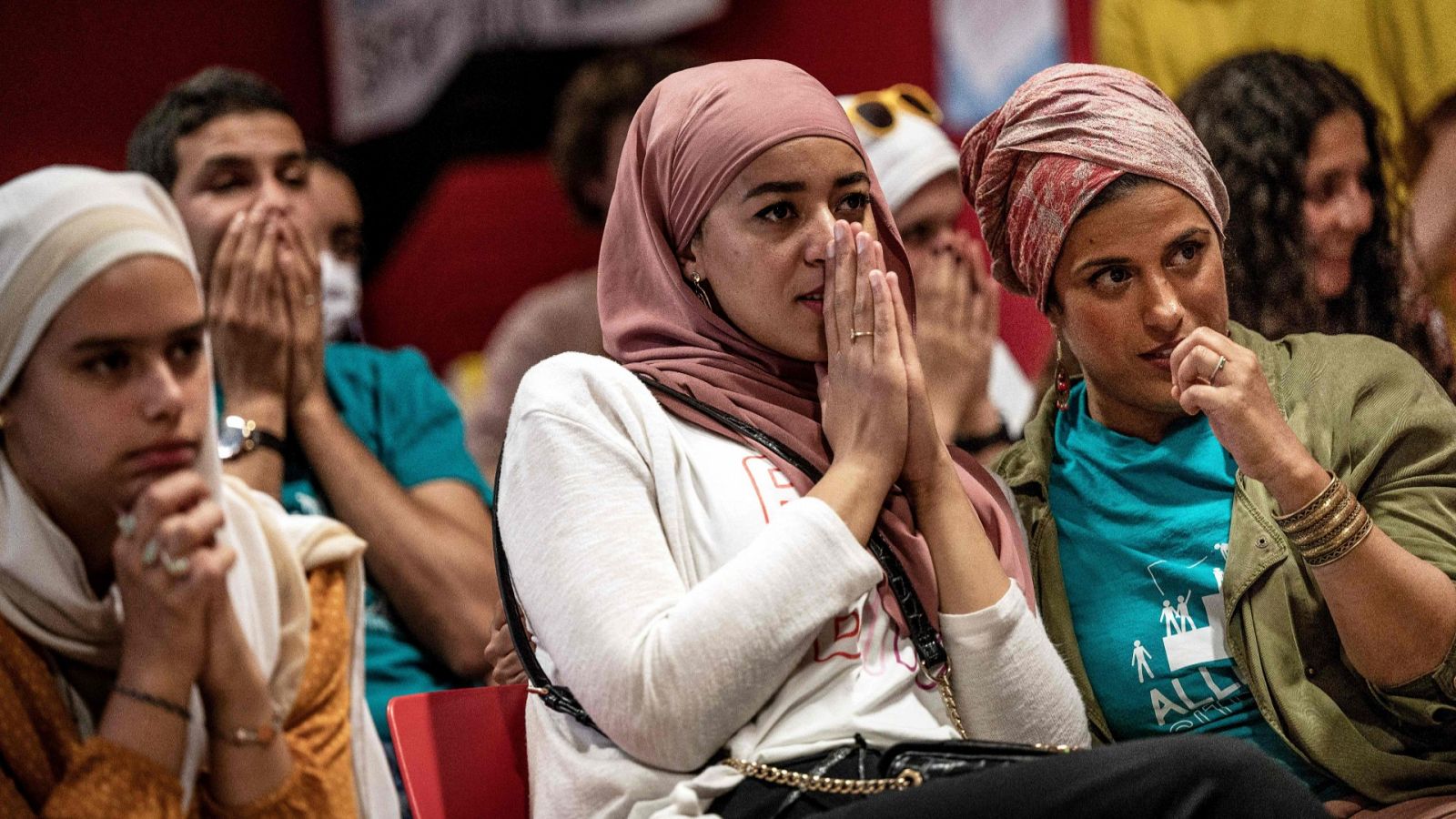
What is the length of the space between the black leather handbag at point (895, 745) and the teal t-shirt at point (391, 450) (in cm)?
72

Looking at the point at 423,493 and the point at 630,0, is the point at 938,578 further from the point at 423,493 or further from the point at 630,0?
the point at 630,0

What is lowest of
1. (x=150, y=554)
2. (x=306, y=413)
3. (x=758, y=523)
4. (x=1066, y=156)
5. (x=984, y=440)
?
(x=984, y=440)

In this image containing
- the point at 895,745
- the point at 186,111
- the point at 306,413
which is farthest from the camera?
the point at 186,111

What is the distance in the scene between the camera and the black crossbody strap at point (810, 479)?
175cm

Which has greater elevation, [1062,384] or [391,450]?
[1062,384]

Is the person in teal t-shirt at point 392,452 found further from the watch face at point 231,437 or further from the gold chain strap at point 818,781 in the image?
the gold chain strap at point 818,781

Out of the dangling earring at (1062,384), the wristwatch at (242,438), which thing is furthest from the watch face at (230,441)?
the dangling earring at (1062,384)

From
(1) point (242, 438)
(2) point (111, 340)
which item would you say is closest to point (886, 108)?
(1) point (242, 438)

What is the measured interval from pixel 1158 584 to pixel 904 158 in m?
1.25

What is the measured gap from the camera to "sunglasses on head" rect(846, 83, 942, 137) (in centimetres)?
295

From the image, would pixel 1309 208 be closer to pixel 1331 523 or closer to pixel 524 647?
pixel 1331 523

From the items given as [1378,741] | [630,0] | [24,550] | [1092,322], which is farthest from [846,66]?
[24,550]

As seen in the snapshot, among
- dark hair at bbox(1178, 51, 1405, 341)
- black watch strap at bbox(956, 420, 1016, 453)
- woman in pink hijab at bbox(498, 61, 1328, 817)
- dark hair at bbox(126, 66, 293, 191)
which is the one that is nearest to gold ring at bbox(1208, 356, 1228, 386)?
woman in pink hijab at bbox(498, 61, 1328, 817)

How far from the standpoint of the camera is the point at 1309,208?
7.58ft
